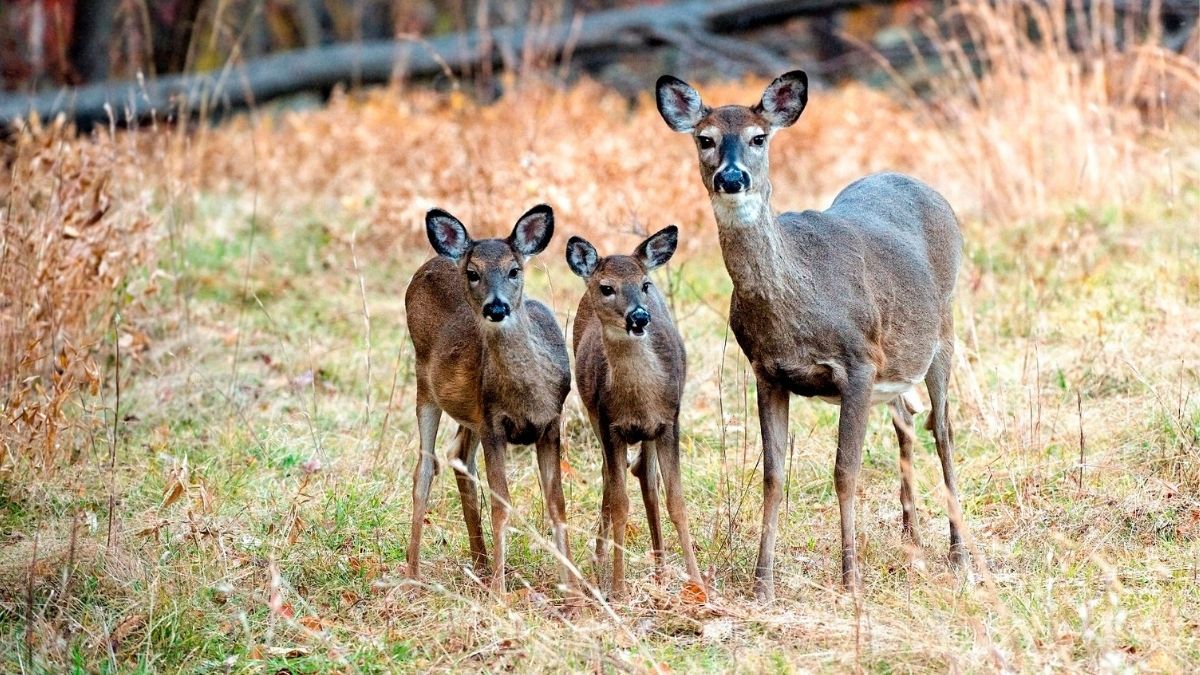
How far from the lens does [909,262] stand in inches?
249

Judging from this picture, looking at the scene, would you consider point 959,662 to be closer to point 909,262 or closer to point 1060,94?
point 909,262

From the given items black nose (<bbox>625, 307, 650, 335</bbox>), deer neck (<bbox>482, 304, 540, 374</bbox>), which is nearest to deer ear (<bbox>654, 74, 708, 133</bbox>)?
black nose (<bbox>625, 307, 650, 335</bbox>)

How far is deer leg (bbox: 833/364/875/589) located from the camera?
575cm

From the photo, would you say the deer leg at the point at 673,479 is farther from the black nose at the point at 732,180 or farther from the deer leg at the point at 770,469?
the black nose at the point at 732,180

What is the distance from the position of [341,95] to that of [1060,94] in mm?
6994

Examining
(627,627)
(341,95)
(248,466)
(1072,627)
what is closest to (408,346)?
(248,466)

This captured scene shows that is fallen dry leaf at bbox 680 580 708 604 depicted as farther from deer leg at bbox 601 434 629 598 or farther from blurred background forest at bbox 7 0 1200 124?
blurred background forest at bbox 7 0 1200 124

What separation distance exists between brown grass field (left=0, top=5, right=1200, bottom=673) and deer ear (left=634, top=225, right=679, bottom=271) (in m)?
0.85

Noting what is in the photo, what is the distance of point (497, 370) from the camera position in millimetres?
5887

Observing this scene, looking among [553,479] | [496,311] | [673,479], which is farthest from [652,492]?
[496,311]

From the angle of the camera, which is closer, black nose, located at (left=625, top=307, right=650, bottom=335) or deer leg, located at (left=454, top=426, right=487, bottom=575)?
black nose, located at (left=625, top=307, right=650, bottom=335)

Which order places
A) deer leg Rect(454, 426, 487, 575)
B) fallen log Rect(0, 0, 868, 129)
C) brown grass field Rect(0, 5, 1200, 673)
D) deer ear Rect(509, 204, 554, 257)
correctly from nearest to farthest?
brown grass field Rect(0, 5, 1200, 673), deer ear Rect(509, 204, 554, 257), deer leg Rect(454, 426, 487, 575), fallen log Rect(0, 0, 868, 129)

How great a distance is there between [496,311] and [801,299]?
3.58 ft

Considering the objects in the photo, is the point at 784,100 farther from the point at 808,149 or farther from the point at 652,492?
the point at 808,149
